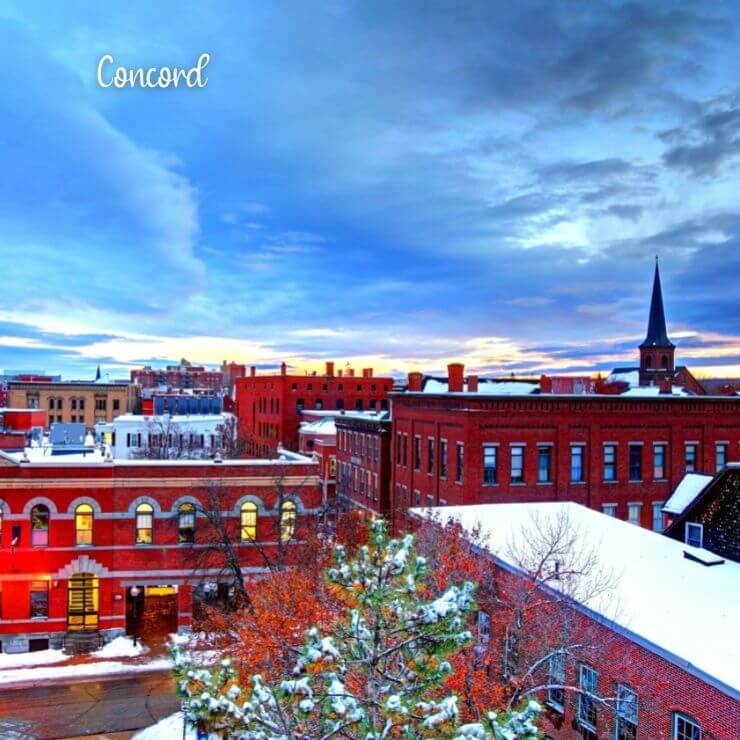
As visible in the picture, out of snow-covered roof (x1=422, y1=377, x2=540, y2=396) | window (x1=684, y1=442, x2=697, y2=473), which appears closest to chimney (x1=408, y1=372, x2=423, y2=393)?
snow-covered roof (x1=422, y1=377, x2=540, y2=396)

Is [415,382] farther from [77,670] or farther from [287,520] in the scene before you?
[77,670]

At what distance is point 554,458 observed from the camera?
45625 mm

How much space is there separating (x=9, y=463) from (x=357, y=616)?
31728 mm

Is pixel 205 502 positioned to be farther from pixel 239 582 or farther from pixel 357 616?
pixel 357 616

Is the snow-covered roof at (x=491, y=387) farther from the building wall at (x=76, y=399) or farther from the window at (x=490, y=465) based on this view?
the building wall at (x=76, y=399)

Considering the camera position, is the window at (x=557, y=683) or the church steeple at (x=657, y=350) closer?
the window at (x=557, y=683)

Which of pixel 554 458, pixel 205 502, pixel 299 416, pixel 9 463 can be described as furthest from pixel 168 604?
pixel 299 416

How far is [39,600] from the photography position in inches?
1389

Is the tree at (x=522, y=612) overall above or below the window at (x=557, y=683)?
above

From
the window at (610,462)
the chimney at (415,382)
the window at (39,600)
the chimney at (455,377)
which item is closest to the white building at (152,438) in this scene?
the chimney at (415,382)

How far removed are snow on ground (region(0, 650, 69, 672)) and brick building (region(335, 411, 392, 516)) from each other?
26276 mm

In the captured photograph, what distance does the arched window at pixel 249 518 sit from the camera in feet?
127

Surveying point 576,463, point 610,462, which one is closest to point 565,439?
point 576,463

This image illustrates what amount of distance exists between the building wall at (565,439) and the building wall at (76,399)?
8237cm
